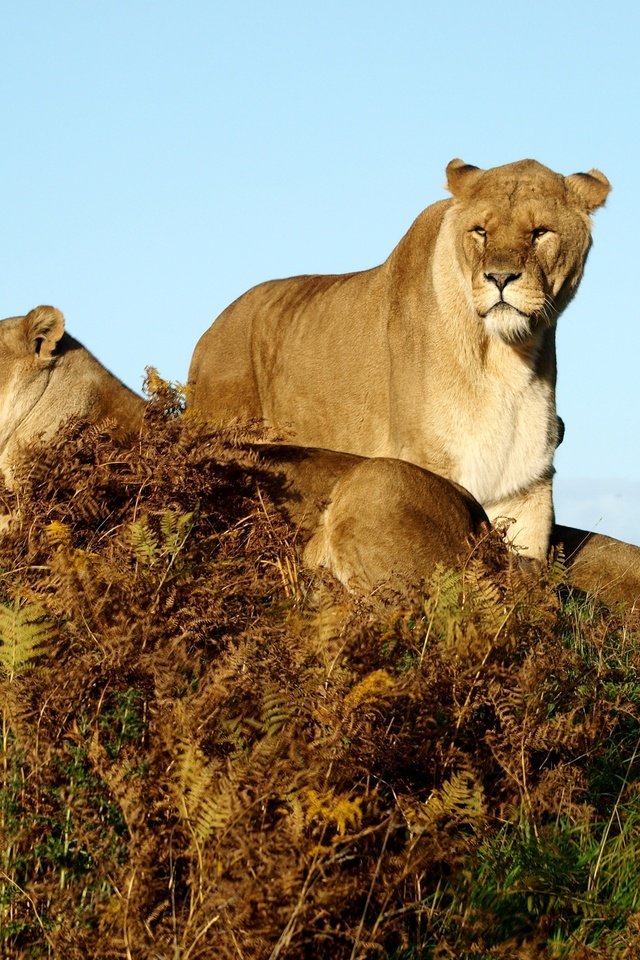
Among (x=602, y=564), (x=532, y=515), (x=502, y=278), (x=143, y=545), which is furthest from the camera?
(x=602, y=564)

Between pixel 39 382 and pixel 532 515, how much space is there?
2.87m

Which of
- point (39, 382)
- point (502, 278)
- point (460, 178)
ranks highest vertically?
point (460, 178)

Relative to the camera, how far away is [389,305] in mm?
8672

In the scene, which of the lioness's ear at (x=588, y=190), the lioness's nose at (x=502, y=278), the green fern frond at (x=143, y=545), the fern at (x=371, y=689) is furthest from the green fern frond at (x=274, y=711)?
the lioness's ear at (x=588, y=190)

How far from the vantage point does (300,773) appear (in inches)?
137

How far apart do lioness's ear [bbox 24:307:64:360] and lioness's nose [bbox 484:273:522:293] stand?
2.21 metres

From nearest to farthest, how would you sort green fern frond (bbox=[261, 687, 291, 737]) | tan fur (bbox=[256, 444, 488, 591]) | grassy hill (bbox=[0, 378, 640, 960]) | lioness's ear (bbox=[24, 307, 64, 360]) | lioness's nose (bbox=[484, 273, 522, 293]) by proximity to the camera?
grassy hill (bbox=[0, 378, 640, 960]) < green fern frond (bbox=[261, 687, 291, 737]) < tan fur (bbox=[256, 444, 488, 591]) < lioness's ear (bbox=[24, 307, 64, 360]) < lioness's nose (bbox=[484, 273, 522, 293])

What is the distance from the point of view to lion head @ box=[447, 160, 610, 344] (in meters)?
7.18

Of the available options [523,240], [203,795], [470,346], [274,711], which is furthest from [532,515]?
[203,795]

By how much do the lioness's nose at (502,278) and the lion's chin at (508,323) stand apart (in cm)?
12

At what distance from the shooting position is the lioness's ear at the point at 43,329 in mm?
6914

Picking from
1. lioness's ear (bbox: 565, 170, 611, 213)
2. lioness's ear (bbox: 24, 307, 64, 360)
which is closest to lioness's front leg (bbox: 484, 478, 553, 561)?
lioness's ear (bbox: 565, 170, 611, 213)

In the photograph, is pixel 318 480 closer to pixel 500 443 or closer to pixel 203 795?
pixel 500 443

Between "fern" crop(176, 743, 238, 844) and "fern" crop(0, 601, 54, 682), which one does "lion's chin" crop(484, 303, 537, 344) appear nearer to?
"fern" crop(0, 601, 54, 682)
